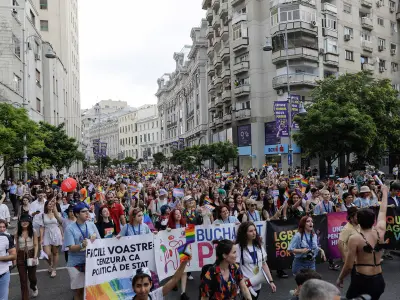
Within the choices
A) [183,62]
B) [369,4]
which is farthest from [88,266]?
[183,62]

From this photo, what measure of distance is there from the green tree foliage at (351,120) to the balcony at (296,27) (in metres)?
9.34

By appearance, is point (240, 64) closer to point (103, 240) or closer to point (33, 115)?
point (33, 115)

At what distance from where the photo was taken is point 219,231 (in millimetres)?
7012

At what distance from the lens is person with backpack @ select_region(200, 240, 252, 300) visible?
399 cm

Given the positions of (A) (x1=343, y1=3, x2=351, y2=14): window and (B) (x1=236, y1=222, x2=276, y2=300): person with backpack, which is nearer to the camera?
(B) (x1=236, y1=222, x2=276, y2=300): person with backpack

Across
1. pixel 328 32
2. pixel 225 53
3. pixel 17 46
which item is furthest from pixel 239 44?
pixel 17 46

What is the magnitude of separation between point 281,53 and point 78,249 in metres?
37.3

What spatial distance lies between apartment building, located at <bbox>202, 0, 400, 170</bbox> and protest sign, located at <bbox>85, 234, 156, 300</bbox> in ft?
106

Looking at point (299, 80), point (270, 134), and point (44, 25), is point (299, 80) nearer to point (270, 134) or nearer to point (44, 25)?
point (270, 134)

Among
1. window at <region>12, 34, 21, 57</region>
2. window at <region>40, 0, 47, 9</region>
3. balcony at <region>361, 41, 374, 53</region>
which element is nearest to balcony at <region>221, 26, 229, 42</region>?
balcony at <region>361, 41, 374, 53</region>

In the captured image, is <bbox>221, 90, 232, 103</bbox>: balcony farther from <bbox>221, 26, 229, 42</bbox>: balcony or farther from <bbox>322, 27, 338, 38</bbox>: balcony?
<bbox>322, 27, 338, 38</bbox>: balcony

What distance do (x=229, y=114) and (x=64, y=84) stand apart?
73.2 ft

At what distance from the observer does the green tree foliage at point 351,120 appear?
2667 cm

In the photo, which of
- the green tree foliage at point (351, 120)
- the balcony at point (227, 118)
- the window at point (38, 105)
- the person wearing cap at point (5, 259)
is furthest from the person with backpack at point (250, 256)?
the balcony at point (227, 118)
